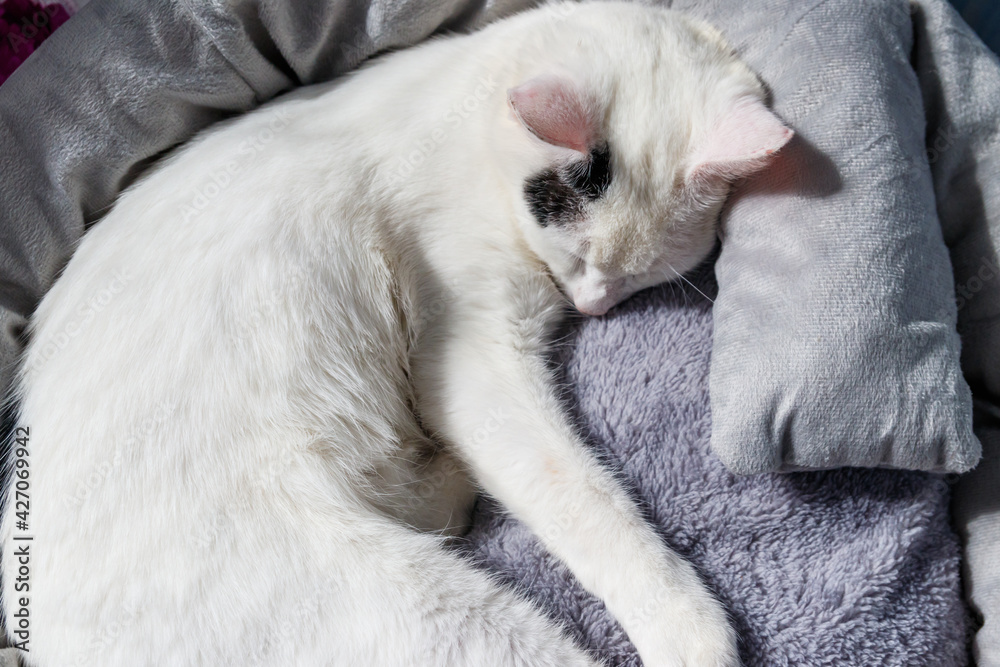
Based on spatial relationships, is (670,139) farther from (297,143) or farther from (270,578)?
(270,578)

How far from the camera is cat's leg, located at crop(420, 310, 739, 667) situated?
93cm

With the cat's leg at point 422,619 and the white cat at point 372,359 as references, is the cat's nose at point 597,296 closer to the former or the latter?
the white cat at point 372,359

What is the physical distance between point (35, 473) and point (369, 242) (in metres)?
0.58

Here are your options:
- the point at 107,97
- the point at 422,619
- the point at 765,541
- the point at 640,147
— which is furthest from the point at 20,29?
the point at 765,541

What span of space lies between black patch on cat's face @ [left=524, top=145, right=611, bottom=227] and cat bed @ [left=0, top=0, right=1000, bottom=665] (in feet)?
0.75

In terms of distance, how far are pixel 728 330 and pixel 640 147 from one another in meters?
0.30

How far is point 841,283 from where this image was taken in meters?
0.89

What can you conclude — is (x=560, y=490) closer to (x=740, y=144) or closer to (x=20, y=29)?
(x=740, y=144)

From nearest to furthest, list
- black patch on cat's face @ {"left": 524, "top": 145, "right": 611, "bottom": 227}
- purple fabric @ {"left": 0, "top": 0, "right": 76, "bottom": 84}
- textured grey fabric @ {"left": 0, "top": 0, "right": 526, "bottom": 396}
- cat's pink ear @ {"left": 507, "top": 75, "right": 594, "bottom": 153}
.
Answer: cat's pink ear @ {"left": 507, "top": 75, "right": 594, "bottom": 153}, black patch on cat's face @ {"left": 524, "top": 145, "right": 611, "bottom": 227}, textured grey fabric @ {"left": 0, "top": 0, "right": 526, "bottom": 396}, purple fabric @ {"left": 0, "top": 0, "right": 76, "bottom": 84}

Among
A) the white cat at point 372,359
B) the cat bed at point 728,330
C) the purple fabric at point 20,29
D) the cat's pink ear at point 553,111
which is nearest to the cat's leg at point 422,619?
the white cat at point 372,359

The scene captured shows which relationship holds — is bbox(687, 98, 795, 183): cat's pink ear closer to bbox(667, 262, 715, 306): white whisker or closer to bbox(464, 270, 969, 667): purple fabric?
bbox(667, 262, 715, 306): white whisker

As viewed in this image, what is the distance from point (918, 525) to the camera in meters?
0.99

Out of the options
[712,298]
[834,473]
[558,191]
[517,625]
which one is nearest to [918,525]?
[834,473]

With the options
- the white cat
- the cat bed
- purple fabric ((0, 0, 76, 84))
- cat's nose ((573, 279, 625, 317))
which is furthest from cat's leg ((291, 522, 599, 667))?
purple fabric ((0, 0, 76, 84))
